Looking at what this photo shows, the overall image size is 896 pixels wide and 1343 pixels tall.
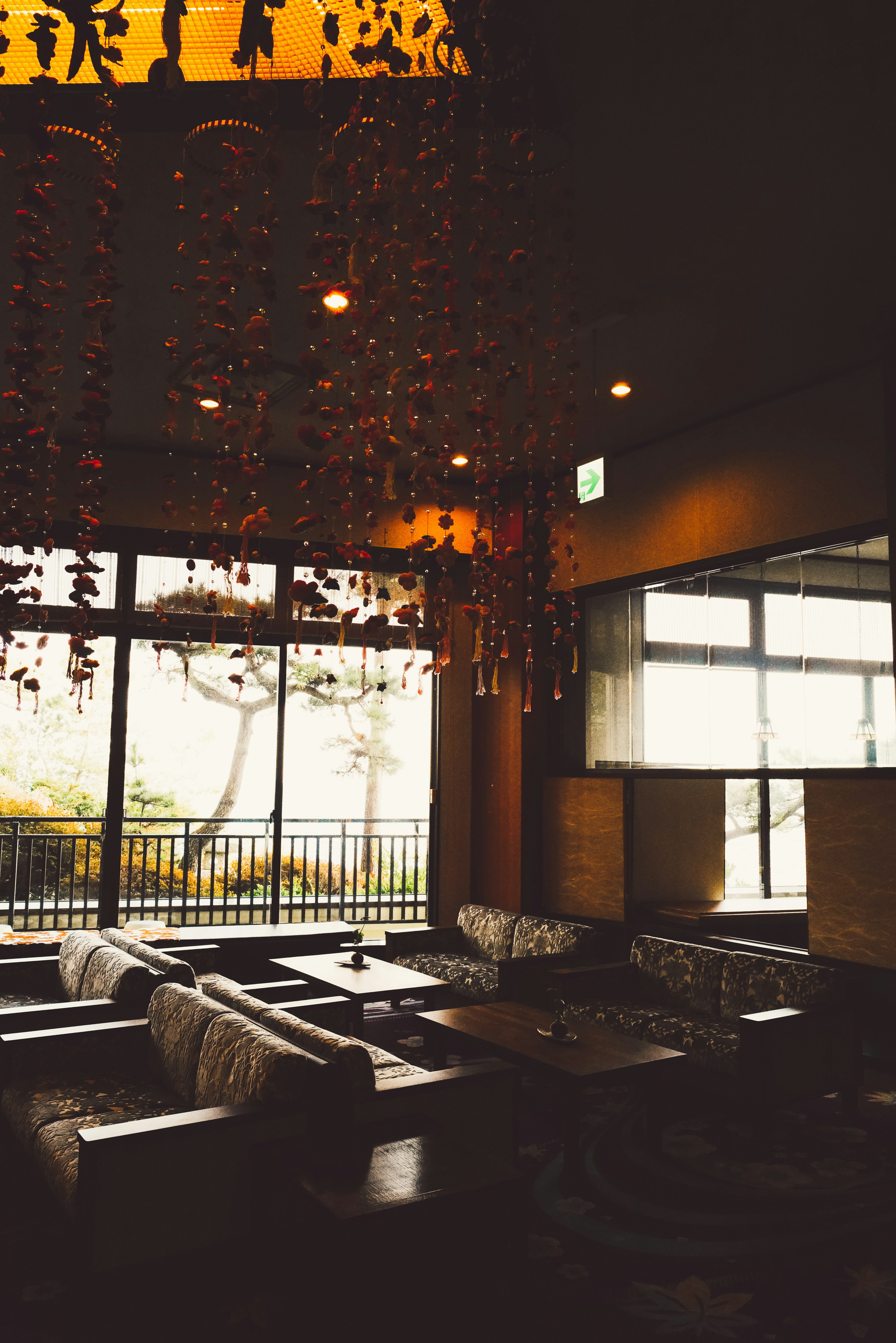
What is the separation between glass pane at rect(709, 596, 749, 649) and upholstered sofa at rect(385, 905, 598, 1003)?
1963 millimetres

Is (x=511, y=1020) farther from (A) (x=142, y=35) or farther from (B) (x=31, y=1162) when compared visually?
(A) (x=142, y=35)

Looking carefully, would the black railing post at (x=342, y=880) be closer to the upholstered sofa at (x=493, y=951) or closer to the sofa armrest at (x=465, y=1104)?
the upholstered sofa at (x=493, y=951)

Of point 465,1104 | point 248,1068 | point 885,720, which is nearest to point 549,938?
point 885,720

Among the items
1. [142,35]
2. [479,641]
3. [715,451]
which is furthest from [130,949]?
[715,451]

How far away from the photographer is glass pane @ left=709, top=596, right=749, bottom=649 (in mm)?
5816

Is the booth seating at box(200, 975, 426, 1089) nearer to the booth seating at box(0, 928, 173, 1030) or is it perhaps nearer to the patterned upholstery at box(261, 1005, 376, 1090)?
the patterned upholstery at box(261, 1005, 376, 1090)

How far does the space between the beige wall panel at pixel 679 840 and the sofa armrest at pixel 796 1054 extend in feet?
6.98

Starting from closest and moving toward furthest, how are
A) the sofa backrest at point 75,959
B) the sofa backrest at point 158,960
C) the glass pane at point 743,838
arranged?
1. the sofa backrest at point 158,960
2. the sofa backrest at point 75,959
3. the glass pane at point 743,838

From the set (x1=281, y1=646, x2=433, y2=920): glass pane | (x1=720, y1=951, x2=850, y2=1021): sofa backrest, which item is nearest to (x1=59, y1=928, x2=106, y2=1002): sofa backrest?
(x1=281, y1=646, x2=433, y2=920): glass pane

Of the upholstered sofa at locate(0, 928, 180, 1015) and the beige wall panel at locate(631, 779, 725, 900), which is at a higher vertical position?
the beige wall panel at locate(631, 779, 725, 900)

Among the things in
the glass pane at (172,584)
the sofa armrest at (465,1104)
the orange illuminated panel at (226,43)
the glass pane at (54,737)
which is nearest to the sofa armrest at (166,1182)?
the sofa armrest at (465,1104)

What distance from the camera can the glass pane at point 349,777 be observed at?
7340mm

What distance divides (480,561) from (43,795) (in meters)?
5.22

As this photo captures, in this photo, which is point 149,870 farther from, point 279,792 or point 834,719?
point 834,719
